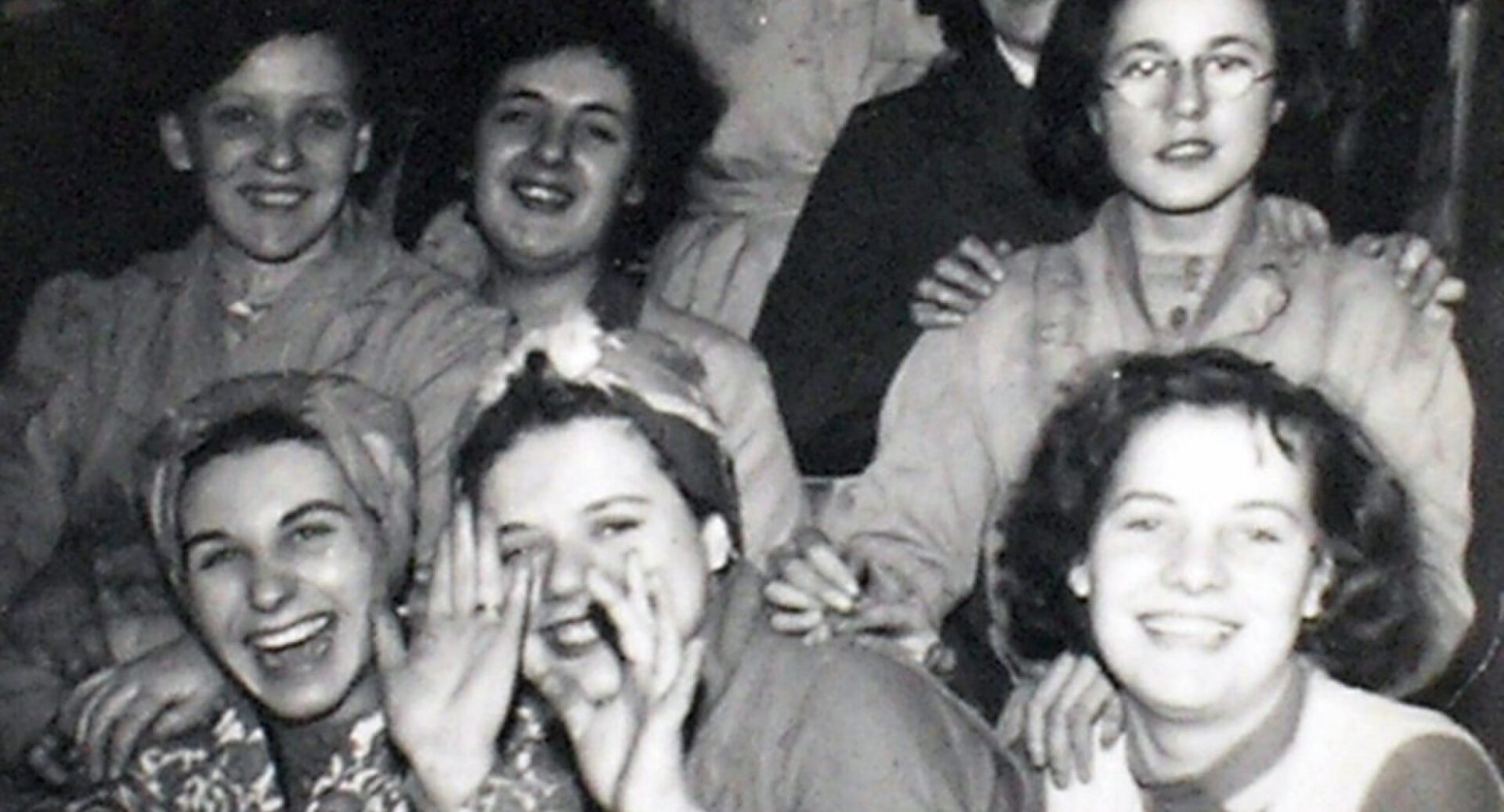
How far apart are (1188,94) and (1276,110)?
64 mm

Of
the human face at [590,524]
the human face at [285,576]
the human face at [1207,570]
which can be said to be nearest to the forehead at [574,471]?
the human face at [590,524]

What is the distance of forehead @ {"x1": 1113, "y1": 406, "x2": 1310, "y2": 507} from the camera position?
110cm

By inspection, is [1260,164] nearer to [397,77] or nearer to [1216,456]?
[1216,456]

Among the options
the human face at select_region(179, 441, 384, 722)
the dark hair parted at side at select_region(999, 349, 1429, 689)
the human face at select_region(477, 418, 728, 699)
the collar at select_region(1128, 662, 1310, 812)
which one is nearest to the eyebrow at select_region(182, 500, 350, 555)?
the human face at select_region(179, 441, 384, 722)

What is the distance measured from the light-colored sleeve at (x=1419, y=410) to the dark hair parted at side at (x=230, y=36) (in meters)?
0.58

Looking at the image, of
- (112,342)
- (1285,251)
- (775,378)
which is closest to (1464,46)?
(1285,251)

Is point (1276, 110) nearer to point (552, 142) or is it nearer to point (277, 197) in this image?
point (552, 142)

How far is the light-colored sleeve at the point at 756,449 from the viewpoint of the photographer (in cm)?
129

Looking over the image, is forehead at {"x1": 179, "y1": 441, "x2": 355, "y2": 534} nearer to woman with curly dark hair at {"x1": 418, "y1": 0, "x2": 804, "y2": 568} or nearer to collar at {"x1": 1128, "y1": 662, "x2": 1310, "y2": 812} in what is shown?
woman with curly dark hair at {"x1": 418, "y1": 0, "x2": 804, "y2": 568}

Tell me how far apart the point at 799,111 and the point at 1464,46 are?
14.8 inches

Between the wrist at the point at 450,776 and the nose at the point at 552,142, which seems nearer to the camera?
the wrist at the point at 450,776

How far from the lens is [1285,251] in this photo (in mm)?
1238

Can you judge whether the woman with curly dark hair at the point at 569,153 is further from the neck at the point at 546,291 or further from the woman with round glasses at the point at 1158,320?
the woman with round glasses at the point at 1158,320

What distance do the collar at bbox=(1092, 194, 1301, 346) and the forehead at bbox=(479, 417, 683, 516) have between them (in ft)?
0.88
